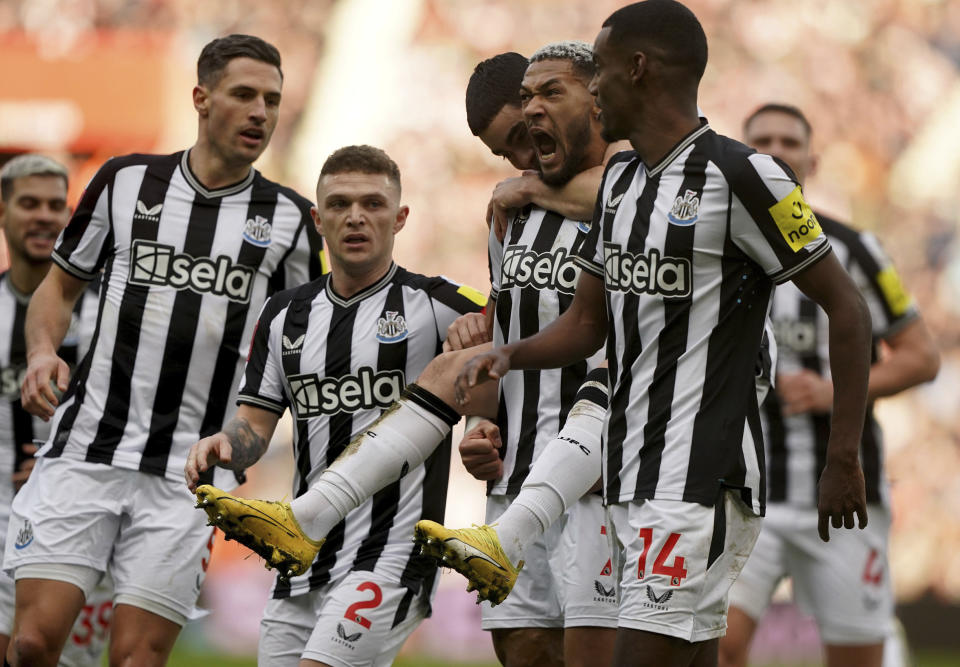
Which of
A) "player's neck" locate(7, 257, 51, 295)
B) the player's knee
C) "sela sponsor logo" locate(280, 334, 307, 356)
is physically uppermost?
"player's neck" locate(7, 257, 51, 295)

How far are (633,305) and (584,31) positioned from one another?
1041 centimetres

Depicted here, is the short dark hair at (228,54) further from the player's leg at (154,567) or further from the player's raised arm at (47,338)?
the player's leg at (154,567)

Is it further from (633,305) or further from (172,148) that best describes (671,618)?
(172,148)

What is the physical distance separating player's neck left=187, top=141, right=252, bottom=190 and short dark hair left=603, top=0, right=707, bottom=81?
2009 mm

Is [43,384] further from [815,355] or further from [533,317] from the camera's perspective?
[815,355]

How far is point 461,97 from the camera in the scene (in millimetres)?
13602

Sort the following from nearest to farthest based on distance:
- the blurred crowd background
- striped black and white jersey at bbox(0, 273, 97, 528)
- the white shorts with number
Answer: the white shorts with number < striped black and white jersey at bbox(0, 273, 97, 528) < the blurred crowd background

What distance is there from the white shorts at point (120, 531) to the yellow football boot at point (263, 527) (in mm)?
1147

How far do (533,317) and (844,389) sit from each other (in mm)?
1213

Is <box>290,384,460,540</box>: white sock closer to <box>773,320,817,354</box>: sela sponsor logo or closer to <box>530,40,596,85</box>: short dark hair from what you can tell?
<box>530,40,596,85</box>: short dark hair

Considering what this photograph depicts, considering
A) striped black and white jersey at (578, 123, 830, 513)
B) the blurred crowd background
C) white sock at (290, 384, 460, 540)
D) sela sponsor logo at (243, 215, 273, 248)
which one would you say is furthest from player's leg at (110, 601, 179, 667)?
the blurred crowd background

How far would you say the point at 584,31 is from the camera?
13.5m

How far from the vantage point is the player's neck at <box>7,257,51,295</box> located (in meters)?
6.10

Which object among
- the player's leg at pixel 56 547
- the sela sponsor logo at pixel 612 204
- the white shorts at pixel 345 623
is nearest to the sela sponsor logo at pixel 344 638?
the white shorts at pixel 345 623
